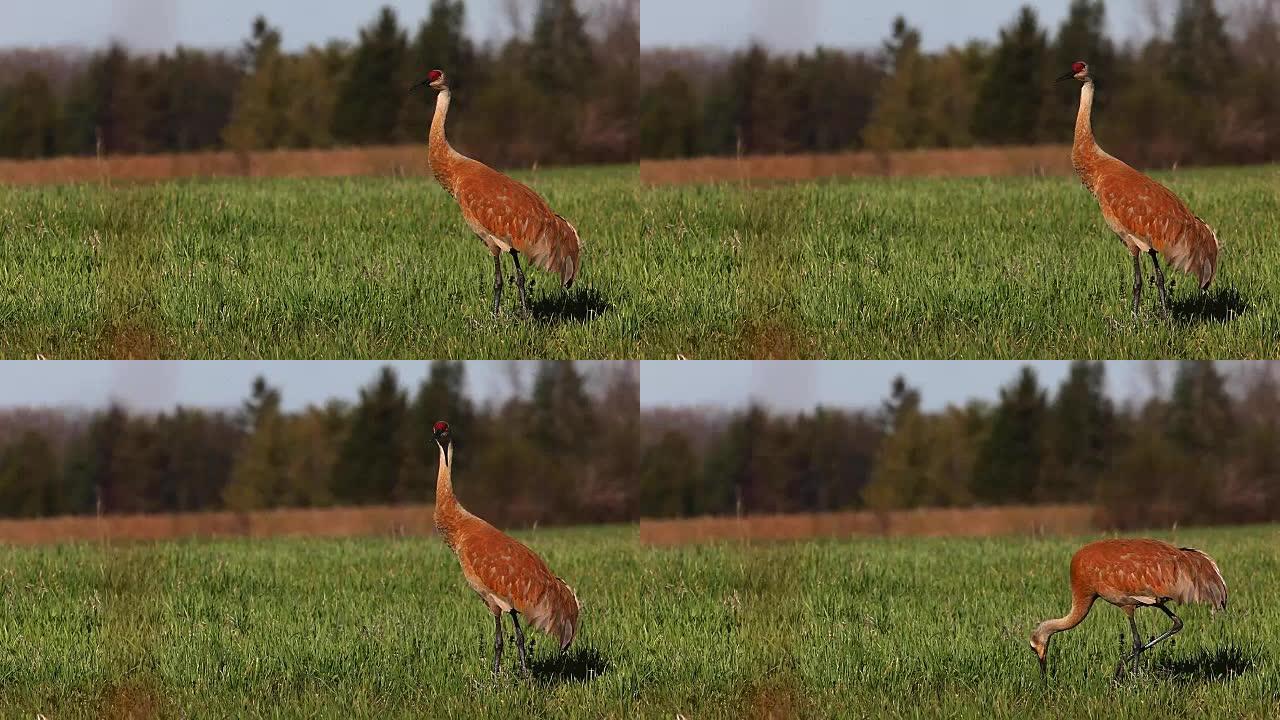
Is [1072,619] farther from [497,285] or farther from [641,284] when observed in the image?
[497,285]

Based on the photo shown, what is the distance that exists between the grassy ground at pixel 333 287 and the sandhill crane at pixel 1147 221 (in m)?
2.91

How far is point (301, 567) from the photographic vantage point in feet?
43.5

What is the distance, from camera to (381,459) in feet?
105

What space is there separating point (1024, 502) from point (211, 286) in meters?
30.2

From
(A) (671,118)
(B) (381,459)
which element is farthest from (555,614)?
(B) (381,459)

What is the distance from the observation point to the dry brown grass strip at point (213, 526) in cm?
1421

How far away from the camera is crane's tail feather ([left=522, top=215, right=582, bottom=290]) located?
9492 mm

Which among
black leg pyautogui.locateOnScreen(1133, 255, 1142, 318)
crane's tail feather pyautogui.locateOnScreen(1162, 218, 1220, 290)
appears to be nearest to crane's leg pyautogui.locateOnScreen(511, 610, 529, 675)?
black leg pyautogui.locateOnScreen(1133, 255, 1142, 318)

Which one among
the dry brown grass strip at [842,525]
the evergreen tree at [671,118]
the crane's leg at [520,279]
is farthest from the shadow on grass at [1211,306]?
the evergreen tree at [671,118]

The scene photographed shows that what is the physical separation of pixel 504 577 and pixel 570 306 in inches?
91.7

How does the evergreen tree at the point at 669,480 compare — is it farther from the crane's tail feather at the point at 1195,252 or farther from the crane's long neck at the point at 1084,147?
the crane's tail feather at the point at 1195,252

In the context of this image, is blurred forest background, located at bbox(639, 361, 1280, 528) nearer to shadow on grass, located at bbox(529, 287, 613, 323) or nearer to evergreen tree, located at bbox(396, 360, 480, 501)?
evergreen tree, located at bbox(396, 360, 480, 501)

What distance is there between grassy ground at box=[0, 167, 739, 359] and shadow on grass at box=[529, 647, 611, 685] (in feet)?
6.78

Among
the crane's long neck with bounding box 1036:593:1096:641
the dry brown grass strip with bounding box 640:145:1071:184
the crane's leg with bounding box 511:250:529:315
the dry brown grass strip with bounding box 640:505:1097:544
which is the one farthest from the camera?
the dry brown grass strip with bounding box 640:145:1071:184
